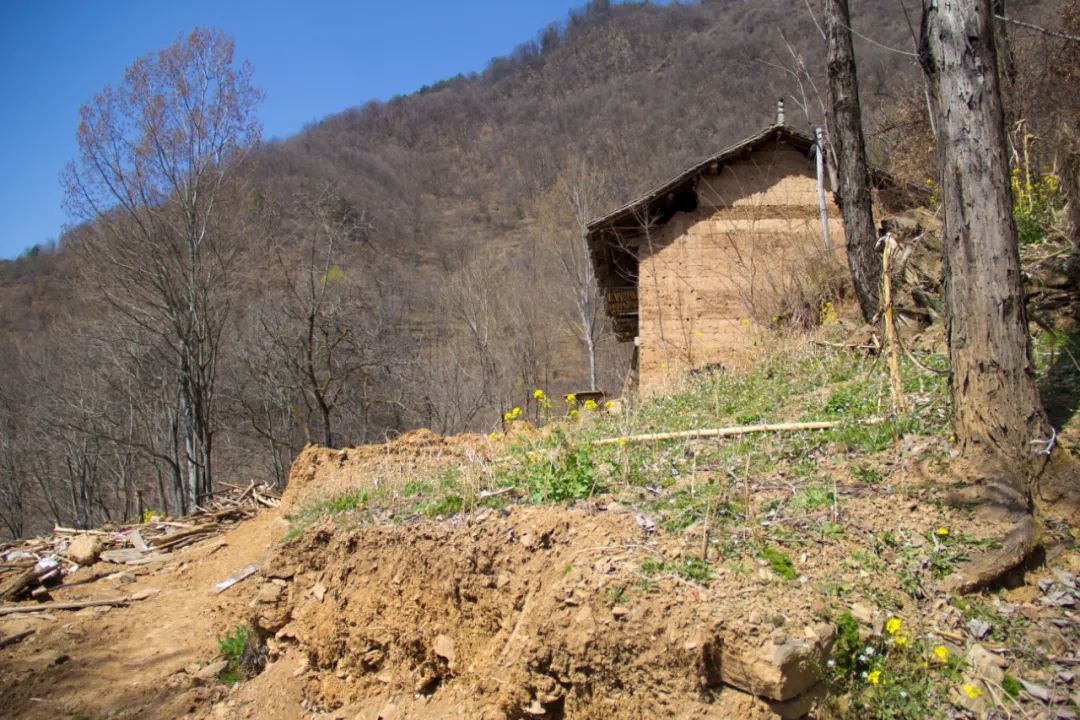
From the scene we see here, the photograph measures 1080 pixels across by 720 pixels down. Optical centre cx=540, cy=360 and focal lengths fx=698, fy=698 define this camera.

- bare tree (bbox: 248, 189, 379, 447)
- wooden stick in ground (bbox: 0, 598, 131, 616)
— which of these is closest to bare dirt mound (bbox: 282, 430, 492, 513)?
wooden stick in ground (bbox: 0, 598, 131, 616)

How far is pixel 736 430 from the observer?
604 centimetres

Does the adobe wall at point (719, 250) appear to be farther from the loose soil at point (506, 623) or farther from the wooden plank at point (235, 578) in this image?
the wooden plank at point (235, 578)

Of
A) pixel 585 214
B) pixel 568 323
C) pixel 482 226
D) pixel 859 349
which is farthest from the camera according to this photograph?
pixel 482 226

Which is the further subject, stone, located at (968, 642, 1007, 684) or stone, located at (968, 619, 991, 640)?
stone, located at (968, 619, 991, 640)

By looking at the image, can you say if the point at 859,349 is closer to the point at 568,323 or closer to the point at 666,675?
the point at 666,675

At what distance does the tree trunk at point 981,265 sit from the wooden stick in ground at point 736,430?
3.22 ft

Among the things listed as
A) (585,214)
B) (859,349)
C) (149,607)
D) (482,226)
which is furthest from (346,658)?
(482,226)

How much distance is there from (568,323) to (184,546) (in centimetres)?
2907

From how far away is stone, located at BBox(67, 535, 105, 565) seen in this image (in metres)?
9.51

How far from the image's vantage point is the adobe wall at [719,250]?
498 inches

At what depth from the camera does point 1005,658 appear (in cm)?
355

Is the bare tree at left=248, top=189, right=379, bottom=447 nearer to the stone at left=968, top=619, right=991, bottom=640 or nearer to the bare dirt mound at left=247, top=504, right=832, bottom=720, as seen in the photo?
the bare dirt mound at left=247, top=504, right=832, bottom=720

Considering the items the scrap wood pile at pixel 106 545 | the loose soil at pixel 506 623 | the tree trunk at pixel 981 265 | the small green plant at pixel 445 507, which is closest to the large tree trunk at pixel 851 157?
the tree trunk at pixel 981 265

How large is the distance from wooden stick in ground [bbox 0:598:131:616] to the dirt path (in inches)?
3.2
